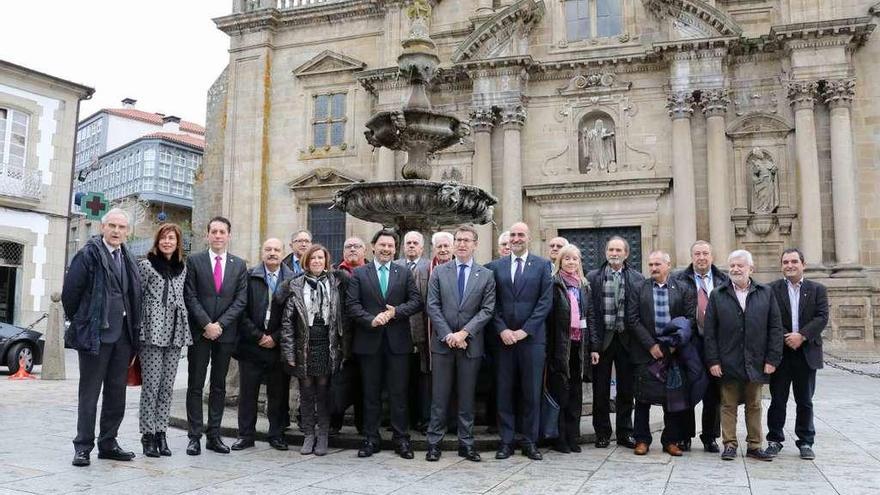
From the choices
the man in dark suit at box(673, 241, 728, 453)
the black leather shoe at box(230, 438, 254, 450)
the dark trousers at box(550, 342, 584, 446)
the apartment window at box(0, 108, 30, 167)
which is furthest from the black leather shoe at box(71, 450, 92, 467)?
the apartment window at box(0, 108, 30, 167)

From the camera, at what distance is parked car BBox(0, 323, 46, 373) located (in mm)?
13578

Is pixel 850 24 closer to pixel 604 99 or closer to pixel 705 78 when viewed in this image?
pixel 705 78

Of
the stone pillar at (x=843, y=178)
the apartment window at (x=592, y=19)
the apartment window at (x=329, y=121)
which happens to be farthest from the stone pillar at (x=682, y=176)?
the apartment window at (x=329, y=121)

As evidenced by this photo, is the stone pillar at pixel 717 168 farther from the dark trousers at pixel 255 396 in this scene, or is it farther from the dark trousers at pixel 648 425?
the dark trousers at pixel 255 396

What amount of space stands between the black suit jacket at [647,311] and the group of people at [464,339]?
0.01 m

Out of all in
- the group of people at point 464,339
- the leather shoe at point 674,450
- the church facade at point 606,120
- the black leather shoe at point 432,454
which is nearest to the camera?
the black leather shoe at point 432,454

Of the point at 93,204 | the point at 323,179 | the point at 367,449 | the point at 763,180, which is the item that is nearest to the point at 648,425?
the point at 367,449

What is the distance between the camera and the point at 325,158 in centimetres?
2202

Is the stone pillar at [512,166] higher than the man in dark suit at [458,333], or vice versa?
the stone pillar at [512,166]

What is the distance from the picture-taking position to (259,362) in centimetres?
642

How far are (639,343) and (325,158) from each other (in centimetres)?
1697

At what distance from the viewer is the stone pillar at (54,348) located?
12742mm

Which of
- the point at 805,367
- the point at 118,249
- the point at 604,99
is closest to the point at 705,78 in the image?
the point at 604,99

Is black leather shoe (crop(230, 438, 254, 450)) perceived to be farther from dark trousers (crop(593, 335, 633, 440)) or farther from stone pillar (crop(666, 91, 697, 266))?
stone pillar (crop(666, 91, 697, 266))
